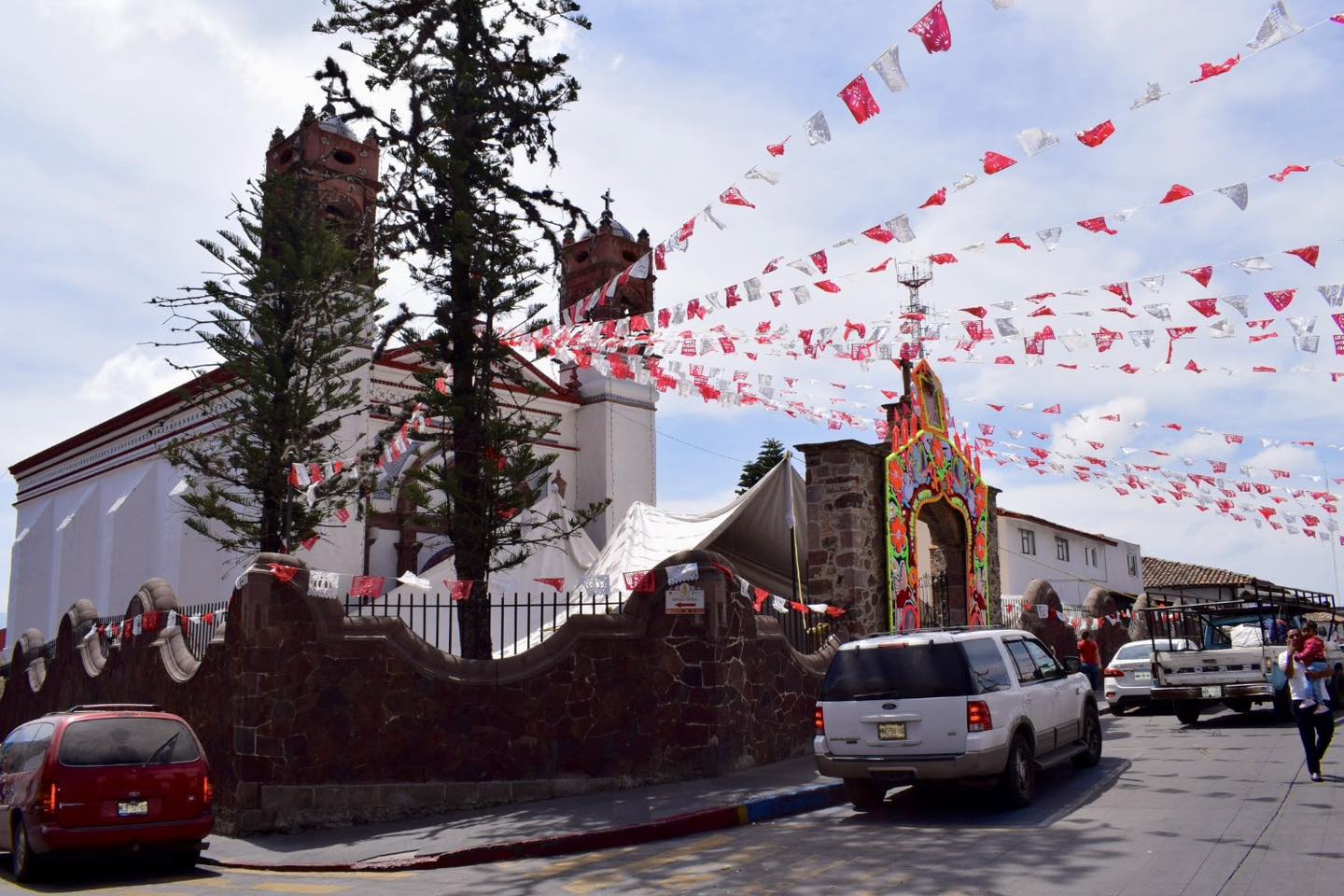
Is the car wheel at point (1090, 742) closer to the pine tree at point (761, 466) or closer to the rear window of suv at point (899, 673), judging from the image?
the rear window of suv at point (899, 673)

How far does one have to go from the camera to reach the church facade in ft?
85.3

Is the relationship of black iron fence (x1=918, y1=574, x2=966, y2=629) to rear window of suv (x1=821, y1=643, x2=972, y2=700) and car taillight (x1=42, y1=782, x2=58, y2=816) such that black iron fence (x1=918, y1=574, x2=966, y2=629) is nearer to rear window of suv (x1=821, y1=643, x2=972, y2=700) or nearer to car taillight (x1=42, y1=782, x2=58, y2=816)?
rear window of suv (x1=821, y1=643, x2=972, y2=700)

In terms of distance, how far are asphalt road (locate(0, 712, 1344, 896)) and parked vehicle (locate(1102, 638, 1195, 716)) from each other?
725 cm

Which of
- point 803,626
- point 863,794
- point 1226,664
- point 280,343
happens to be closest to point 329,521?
point 280,343

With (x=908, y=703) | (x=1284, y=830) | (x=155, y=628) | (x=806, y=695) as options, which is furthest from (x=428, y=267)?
(x=1284, y=830)

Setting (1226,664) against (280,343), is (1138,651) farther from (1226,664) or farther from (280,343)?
(280,343)

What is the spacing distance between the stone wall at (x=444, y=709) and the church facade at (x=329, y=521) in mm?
9478

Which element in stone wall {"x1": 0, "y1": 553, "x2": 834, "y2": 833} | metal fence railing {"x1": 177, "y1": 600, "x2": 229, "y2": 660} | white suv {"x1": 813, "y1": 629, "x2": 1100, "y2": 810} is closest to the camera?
white suv {"x1": 813, "y1": 629, "x2": 1100, "y2": 810}

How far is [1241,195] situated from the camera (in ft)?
35.7

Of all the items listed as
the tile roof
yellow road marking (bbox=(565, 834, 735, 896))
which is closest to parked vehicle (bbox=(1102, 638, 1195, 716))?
yellow road marking (bbox=(565, 834, 735, 896))

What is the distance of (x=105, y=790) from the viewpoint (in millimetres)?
10008

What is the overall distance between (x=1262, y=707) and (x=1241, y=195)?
1253cm

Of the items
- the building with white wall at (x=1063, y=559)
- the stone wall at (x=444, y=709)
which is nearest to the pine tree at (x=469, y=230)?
the stone wall at (x=444, y=709)

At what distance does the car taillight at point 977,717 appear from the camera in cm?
988
